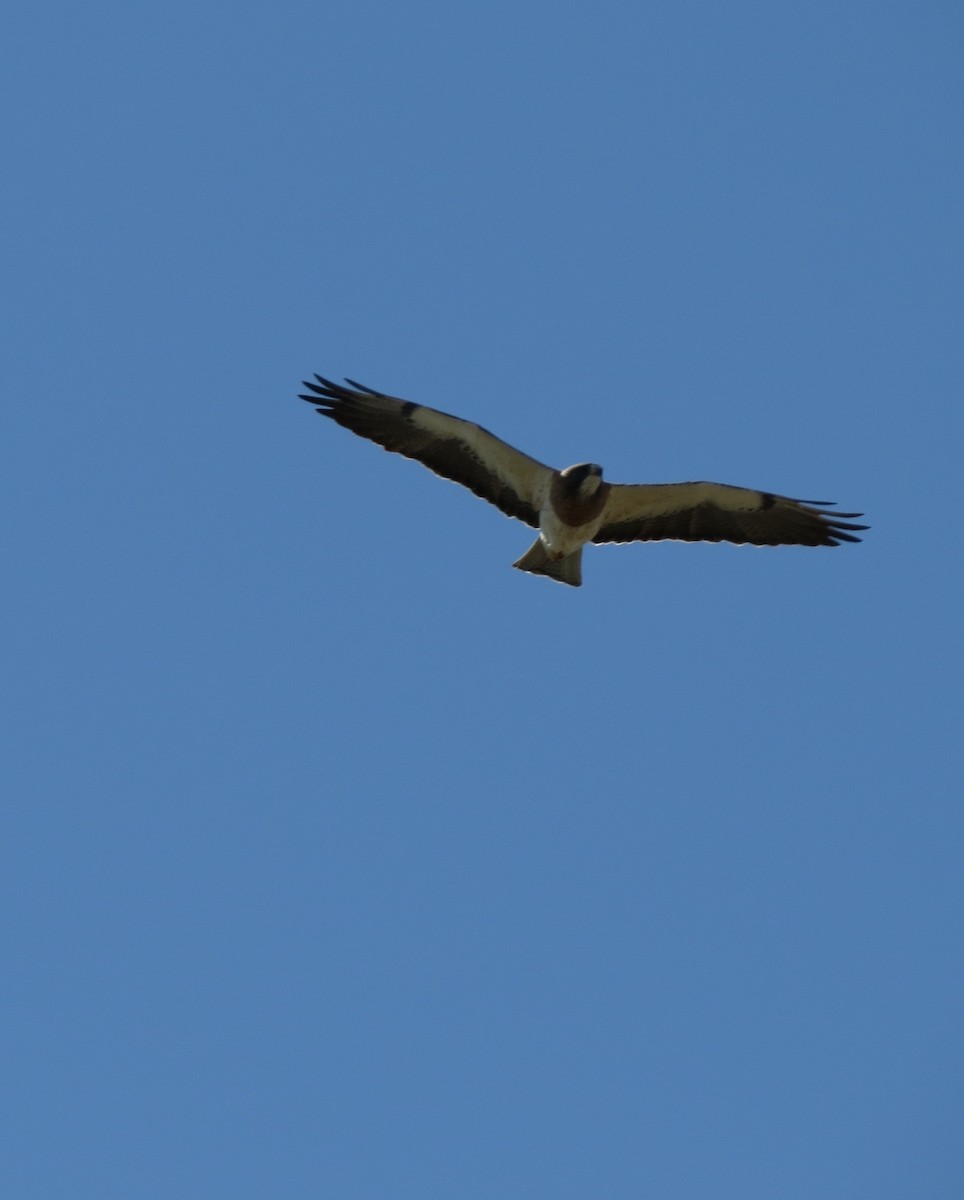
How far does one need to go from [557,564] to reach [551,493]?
2.44 feet

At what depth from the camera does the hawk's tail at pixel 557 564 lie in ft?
60.6

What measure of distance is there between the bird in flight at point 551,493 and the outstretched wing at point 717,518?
0.03 ft

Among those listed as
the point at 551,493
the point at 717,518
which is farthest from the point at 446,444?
the point at 717,518

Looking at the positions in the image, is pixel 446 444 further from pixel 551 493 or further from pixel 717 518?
pixel 717 518

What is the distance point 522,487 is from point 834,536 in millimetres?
3468

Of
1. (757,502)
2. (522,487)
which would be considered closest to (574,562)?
(522,487)

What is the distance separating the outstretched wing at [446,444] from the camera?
18.1 meters

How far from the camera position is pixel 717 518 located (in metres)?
19.3

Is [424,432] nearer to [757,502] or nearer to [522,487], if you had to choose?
[522,487]

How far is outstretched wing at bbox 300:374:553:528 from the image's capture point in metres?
18.1

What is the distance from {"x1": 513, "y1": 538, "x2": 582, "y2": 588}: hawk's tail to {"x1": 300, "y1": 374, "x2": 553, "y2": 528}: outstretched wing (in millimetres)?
322

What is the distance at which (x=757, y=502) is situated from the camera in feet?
63.1

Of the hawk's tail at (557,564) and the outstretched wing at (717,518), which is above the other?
the outstretched wing at (717,518)

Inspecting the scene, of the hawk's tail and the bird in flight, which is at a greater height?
the bird in flight
